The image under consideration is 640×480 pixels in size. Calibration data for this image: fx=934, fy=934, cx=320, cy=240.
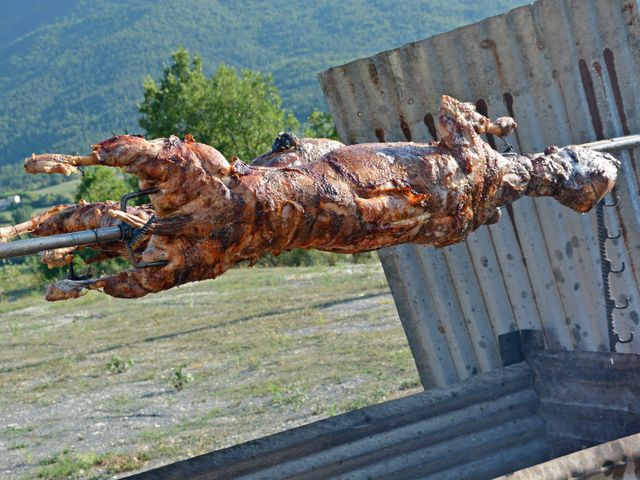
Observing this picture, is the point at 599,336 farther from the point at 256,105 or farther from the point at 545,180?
the point at 256,105

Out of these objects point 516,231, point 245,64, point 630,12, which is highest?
point 630,12

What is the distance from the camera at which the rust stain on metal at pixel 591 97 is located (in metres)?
5.28

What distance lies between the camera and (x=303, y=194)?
369 cm

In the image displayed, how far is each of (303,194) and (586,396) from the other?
258 centimetres

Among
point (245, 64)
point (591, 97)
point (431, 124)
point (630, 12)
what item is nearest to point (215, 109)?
point (431, 124)

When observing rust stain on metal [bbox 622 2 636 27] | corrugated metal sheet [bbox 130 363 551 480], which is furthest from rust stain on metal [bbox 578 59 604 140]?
corrugated metal sheet [bbox 130 363 551 480]

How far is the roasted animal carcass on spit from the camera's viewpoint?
10.8 feet

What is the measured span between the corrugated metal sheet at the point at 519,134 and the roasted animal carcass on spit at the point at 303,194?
2.05 feet

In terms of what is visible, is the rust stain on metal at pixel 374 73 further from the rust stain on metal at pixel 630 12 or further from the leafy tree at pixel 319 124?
the leafy tree at pixel 319 124

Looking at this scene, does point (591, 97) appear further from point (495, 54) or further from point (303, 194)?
point (303, 194)

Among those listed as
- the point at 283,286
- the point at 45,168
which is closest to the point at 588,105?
the point at 45,168

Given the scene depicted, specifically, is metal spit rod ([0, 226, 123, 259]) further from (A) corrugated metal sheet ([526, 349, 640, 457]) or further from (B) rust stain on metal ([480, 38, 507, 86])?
(A) corrugated metal sheet ([526, 349, 640, 457])

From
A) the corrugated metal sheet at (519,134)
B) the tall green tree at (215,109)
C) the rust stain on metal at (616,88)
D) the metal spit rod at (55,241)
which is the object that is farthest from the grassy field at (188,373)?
the tall green tree at (215,109)

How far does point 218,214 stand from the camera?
11.3 ft
